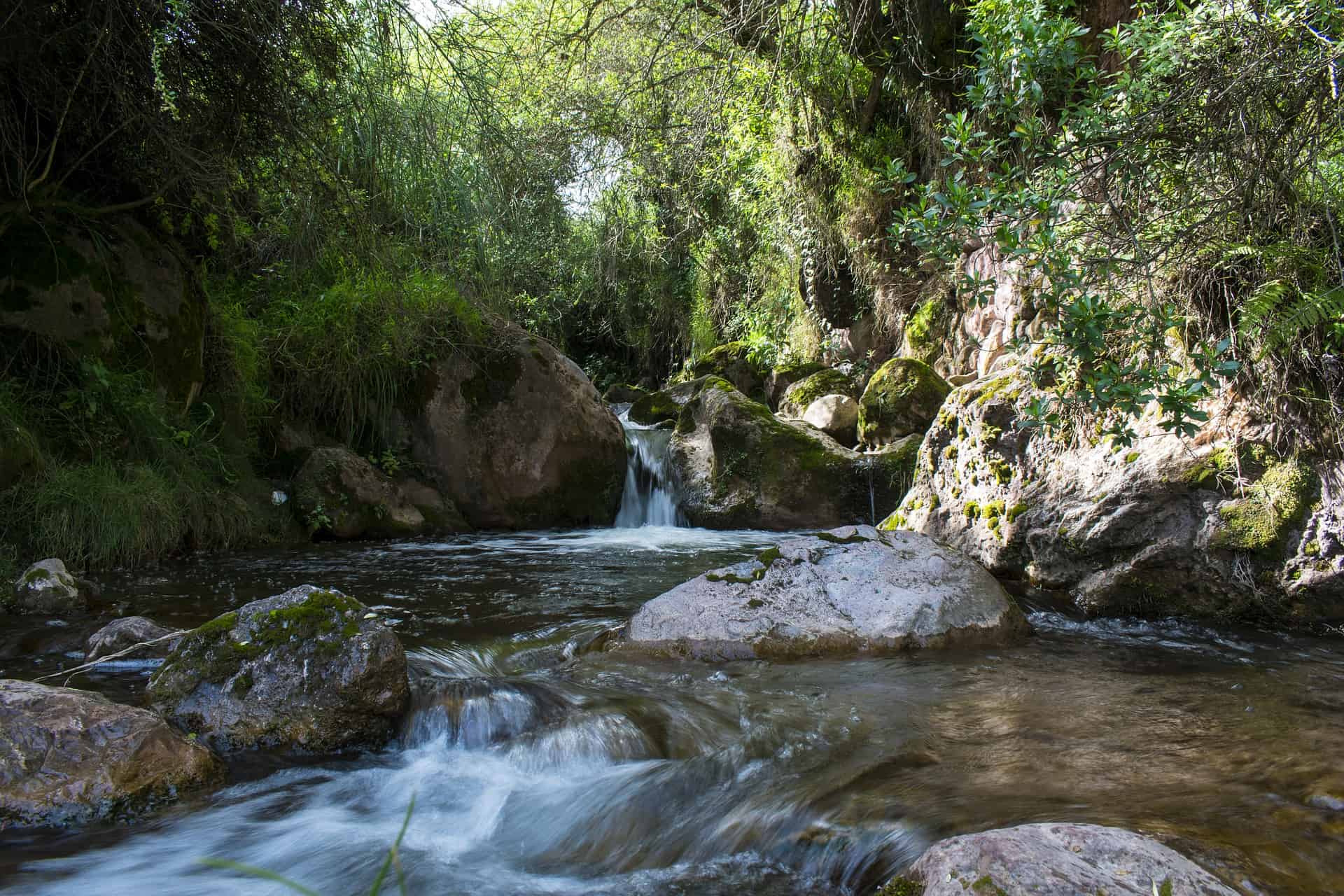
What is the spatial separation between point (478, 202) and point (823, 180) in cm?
699

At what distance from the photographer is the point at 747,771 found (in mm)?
3002

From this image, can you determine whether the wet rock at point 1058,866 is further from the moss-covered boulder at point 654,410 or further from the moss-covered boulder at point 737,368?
the moss-covered boulder at point 737,368

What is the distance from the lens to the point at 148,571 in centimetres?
596

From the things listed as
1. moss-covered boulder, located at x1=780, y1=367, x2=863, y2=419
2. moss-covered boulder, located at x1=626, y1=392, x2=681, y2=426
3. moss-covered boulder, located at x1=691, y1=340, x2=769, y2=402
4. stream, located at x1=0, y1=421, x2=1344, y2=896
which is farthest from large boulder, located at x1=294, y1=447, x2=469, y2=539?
moss-covered boulder, located at x1=691, y1=340, x2=769, y2=402

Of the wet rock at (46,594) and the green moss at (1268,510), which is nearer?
the green moss at (1268,510)

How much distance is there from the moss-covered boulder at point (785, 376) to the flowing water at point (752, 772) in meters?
7.86

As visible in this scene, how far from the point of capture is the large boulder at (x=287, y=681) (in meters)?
3.18

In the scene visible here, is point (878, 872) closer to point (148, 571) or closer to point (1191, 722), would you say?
point (1191, 722)

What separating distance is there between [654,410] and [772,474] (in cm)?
375

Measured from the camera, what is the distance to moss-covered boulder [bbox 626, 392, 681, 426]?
12062 millimetres

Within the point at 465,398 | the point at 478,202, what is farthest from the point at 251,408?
the point at 478,202

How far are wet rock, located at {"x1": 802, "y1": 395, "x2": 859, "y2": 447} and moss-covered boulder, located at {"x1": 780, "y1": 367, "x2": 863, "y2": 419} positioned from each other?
0.34 meters

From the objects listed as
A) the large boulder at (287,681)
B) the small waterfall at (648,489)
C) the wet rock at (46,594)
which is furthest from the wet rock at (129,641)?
the small waterfall at (648,489)

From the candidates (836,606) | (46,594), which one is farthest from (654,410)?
(46,594)
